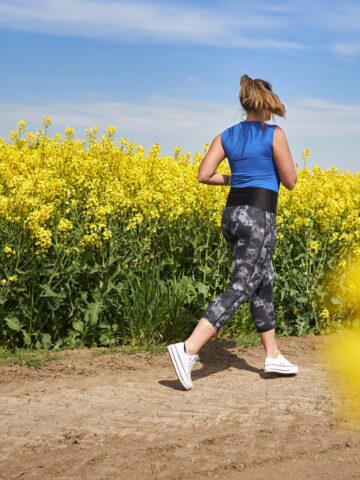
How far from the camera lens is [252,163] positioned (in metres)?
4.72

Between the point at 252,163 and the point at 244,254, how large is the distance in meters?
0.60

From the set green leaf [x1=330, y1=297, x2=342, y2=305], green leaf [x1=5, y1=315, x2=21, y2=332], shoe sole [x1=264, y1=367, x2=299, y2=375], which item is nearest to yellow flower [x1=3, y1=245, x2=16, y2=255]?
green leaf [x1=5, y1=315, x2=21, y2=332]

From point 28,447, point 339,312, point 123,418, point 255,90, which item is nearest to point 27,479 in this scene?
point 28,447

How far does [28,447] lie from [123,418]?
0.62 meters

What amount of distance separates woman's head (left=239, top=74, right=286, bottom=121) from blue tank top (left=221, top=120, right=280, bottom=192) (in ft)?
0.28

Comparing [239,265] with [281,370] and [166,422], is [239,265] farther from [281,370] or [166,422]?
[166,422]

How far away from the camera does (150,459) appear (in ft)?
11.9

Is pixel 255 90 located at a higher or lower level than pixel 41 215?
higher

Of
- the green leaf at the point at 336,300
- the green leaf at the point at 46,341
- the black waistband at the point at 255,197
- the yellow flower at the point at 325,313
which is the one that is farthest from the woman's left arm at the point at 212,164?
the green leaf at the point at 336,300

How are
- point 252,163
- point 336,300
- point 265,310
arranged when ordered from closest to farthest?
point 252,163 → point 265,310 → point 336,300

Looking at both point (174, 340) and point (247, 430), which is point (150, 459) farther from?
point (174, 340)

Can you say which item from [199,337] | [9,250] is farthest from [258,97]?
[9,250]

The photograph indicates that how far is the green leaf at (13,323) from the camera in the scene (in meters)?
5.69

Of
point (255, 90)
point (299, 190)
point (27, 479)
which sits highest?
point (255, 90)
